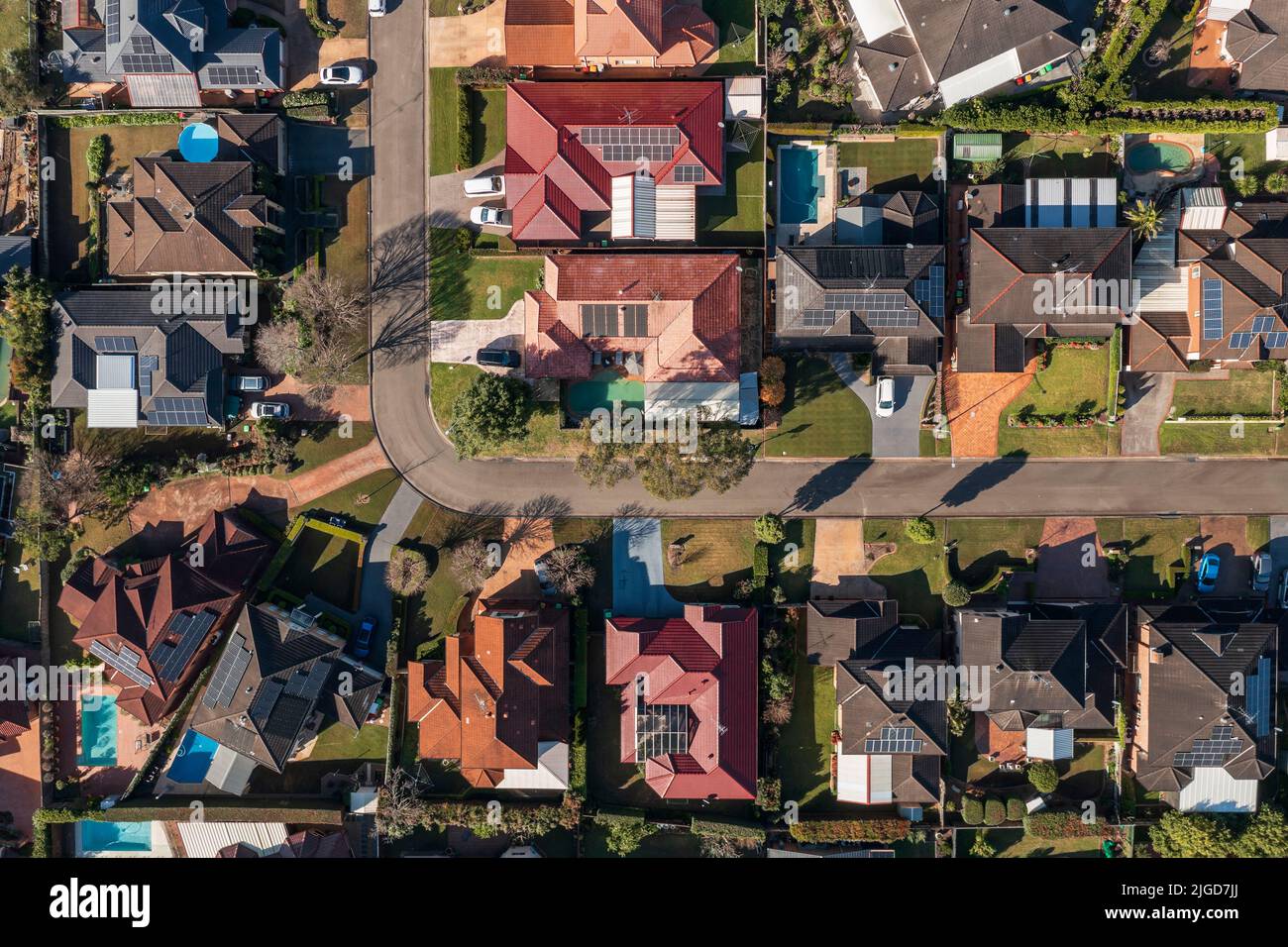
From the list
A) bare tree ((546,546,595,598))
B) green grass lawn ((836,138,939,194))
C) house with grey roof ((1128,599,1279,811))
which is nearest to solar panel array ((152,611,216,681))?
bare tree ((546,546,595,598))

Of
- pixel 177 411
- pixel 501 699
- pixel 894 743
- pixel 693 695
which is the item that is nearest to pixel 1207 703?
pixel 894 743

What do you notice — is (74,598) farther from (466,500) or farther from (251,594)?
(466,500)

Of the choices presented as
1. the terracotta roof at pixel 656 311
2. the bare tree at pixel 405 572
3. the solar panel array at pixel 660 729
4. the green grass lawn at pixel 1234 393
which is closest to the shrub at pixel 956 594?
the solar panel array at pixel 660 729

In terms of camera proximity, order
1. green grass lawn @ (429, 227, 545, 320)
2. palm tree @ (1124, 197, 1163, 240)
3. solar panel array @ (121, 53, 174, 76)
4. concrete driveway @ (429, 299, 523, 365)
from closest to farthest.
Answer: palm tree @ (1124, 197, 1163, 240), solar panel array @ (121, 53, 174, 76), green grass lawn @ (429, 227, 545, 320), concrete driveway @ (429, 299, 523, 365)

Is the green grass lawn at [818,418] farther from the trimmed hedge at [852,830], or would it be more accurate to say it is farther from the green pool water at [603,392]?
the trimmed hedge at [852,830]

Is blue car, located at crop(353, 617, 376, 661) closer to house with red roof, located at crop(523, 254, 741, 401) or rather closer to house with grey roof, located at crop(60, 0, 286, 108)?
house with red roof, located at crop(523, 254, 741, 401)
